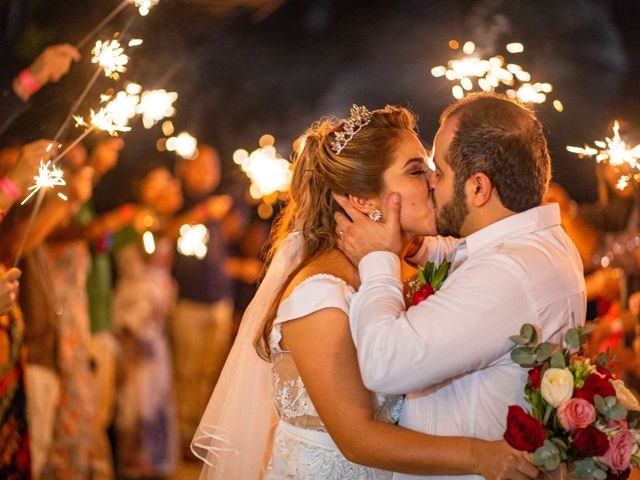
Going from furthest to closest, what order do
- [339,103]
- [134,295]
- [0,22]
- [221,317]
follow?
[339,103] < [221,317] < [134,295] < [0,22]

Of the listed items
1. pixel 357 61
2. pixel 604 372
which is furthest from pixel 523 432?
pixel 357 61

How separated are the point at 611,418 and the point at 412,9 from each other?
20.1ft

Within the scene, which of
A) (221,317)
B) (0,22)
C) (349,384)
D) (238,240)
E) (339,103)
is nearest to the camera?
(349,384)

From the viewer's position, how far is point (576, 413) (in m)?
2.22

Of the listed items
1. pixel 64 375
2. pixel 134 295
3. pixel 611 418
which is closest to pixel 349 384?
pixel 611 418

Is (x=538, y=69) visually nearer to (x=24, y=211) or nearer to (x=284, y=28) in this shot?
(x=284, y=28)

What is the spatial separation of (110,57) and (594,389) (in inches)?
73.7

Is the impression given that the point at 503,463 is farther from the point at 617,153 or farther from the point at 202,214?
the point at 202,214

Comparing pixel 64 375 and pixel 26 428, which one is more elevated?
pixel 26 428

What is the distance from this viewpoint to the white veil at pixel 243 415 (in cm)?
304

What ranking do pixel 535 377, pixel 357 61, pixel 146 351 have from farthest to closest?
pixel 357 61 → pixel 146 351 → pixel 535 377

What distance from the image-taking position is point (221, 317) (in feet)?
22.6

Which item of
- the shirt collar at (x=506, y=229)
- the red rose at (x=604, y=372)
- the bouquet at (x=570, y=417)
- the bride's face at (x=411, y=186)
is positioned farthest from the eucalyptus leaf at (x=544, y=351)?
the bride's face at (x=411, y=186)

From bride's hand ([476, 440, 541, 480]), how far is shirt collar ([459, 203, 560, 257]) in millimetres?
560
